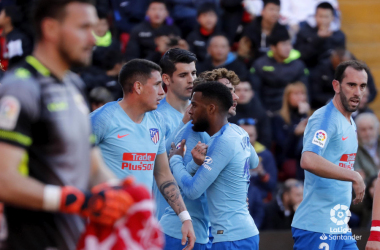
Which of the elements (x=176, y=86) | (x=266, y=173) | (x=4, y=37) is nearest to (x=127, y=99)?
(x=176, y=86)

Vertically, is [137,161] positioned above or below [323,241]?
above

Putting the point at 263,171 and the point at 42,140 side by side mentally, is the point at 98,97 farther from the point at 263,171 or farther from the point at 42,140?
the point at 42,140

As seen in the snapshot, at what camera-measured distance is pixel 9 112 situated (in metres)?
2.47

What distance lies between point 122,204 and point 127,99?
2.47m

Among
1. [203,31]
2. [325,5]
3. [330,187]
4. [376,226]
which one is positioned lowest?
[376,226]

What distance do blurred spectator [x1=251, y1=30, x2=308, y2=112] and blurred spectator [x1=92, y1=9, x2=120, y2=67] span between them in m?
2.37

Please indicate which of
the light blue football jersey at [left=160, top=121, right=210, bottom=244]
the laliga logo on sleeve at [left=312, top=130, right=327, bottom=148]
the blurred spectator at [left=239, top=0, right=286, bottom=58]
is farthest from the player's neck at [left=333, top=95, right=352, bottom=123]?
the blurred spectator at [left=239, top=0, right=286, bottom=58]

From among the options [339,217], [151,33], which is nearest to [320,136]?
[339,217]

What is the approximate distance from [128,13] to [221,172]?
597 centimetres

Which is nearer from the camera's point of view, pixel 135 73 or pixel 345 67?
pixel 135 73

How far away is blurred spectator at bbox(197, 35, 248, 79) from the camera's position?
9.12 meters

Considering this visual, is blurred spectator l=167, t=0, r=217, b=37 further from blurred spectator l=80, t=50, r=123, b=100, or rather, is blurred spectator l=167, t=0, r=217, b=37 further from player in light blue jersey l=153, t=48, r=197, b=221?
player in light blue jersey l=153, t=48, r=197, b=221

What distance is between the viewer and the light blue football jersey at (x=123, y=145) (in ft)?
15.3

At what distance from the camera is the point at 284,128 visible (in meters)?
9.05
